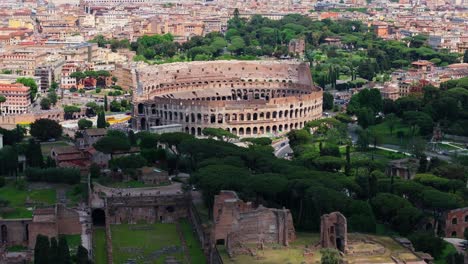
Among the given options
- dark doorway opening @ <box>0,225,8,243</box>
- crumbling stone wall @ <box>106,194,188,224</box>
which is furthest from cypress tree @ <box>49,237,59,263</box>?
crumbling stone wall @ <box>106,194,188,224</box>

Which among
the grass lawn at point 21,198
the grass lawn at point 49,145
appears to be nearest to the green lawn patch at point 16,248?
the grass lawn at point 21,198

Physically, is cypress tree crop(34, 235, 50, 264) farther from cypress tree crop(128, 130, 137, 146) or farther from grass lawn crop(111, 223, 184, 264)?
cypress tree crop(128, 130, 137, 146)

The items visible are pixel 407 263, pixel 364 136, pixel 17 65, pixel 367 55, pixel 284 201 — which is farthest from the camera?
pixel 367 55

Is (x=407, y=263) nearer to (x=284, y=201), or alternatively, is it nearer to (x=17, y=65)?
(x=284, y=201)

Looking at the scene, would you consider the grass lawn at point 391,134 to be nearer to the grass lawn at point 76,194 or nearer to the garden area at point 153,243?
the garden area at point 153,243

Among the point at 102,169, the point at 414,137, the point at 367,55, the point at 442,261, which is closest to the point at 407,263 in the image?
the point at 442,261

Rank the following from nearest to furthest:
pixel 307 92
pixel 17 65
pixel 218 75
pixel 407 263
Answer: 1. pixel 407 263
2. pixel 307 92
3. pixel 218 75
4. pixel 17 65

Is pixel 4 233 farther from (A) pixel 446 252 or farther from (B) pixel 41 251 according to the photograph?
(A) pixel 446 252
